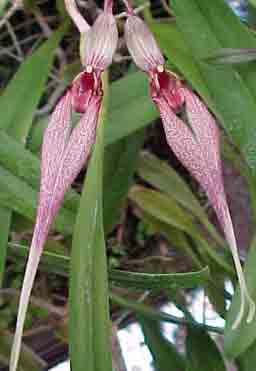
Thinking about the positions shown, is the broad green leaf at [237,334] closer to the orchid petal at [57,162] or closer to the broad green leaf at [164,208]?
the orchid petal at [57,162]

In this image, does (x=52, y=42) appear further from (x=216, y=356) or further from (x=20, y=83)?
(x=216, y=356)

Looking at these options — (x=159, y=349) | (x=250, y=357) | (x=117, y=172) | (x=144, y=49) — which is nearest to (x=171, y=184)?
(x=117, y=172)

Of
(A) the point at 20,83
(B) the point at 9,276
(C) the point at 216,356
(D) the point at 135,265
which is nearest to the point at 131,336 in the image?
(D) the point at 135,265

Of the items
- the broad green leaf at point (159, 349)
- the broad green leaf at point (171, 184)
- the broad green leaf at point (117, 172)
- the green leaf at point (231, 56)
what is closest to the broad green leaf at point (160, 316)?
the broad green leaf at point (159, 349)

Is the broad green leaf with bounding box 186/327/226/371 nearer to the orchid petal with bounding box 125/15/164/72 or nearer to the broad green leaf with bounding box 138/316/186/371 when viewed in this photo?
the broad green leaf with bounding box 138/316/186/371

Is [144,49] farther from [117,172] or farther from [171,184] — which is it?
[171,184]

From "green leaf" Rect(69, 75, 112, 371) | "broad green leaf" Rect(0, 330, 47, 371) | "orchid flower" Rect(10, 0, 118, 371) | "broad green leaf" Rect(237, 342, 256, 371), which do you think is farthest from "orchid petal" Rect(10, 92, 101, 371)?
"broad green leaf" Rect(0, 330, 47, 371)
